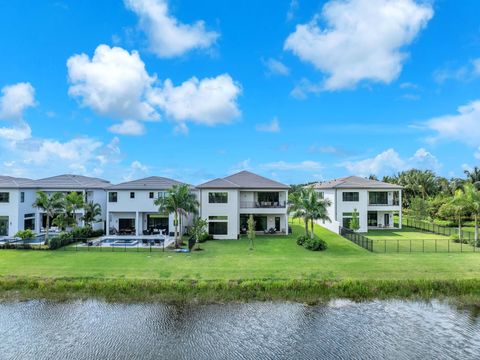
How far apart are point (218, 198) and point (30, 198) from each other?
21.3 metres

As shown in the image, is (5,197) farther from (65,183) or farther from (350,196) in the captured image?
(350,196)

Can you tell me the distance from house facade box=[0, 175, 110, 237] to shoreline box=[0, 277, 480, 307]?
18.4m

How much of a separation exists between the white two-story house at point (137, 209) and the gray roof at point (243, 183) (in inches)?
206

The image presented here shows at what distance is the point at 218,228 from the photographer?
1462 inches

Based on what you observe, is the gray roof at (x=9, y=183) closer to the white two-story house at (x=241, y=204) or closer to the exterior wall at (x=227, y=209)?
the white two-story house at (x=241, y=204)

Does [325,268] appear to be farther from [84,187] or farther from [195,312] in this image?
[84,187]

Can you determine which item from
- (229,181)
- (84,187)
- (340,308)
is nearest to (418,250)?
(340,308)

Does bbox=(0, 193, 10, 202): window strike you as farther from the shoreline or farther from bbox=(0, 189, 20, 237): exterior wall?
the shoreline

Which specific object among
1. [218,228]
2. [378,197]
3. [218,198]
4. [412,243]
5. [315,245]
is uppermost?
[378,197]

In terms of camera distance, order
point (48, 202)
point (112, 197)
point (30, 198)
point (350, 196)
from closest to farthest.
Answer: point (48, 202)
point (112, 197)
point (30, 198)
point (350, 196)

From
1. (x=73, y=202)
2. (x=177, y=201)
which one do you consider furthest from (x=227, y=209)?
(x=73, y=202)

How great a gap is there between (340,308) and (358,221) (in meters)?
23.9

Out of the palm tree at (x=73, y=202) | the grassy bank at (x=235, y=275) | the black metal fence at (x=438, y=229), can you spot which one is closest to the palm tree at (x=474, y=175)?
the black metal fence at (x=438, y=229)

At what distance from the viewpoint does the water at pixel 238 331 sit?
1377cm
